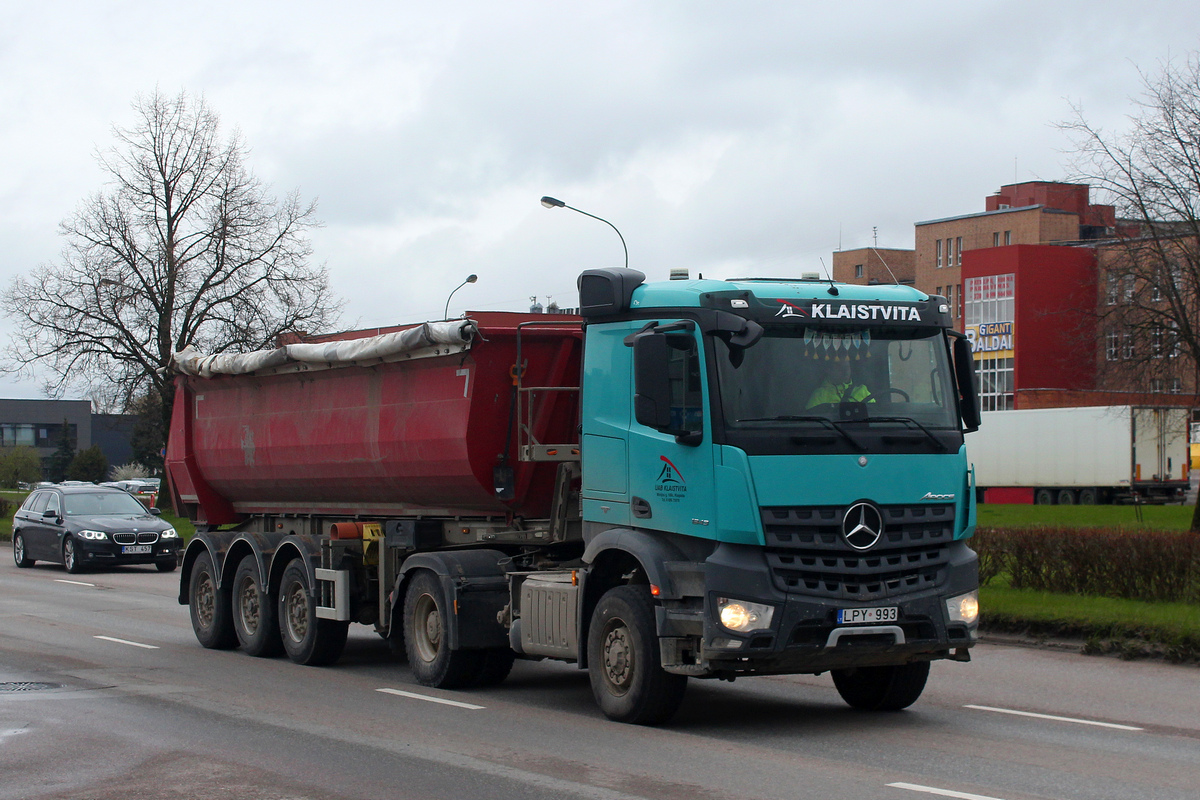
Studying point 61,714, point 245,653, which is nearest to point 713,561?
point 61,714

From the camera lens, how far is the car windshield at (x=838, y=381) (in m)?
9.01

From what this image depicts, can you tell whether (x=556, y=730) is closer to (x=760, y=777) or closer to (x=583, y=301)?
(x=760, y=777)

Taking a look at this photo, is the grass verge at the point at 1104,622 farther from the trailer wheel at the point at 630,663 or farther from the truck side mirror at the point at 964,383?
the trailer wheel at the point at 630,663

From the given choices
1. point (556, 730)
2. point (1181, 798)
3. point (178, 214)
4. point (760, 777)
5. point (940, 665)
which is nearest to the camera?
point (1181, 798)

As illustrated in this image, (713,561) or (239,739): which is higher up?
(713,561)

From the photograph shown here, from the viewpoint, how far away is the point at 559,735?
30.1 feet

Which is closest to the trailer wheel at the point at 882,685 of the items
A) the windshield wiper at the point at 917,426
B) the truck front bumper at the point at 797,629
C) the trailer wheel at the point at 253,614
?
the truck front bumper at the point at 797,629

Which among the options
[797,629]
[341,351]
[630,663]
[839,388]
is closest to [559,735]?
[630,663]

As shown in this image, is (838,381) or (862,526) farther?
(838,381)

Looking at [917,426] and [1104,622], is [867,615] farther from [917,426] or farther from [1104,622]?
[1104,622]

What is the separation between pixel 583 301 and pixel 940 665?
534 centimetres

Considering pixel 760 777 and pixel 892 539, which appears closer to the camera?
pixel 760 777

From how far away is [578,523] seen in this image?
10969mm

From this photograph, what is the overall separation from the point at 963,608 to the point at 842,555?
1.00m
